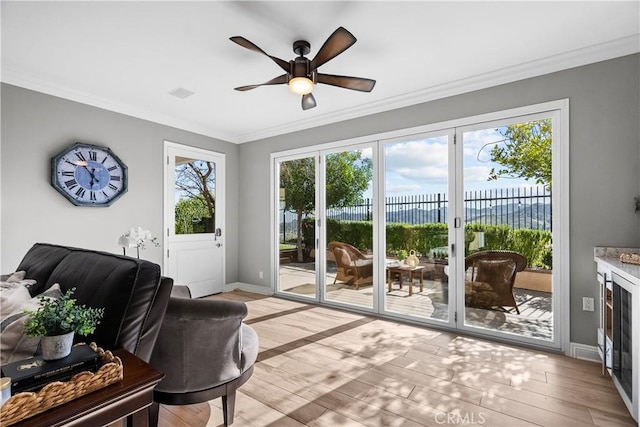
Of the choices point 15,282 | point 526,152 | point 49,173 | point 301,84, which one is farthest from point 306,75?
point 49,173

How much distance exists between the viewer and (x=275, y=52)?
111 inches

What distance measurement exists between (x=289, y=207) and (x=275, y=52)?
8.32ft

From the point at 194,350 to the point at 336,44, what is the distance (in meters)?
2.10

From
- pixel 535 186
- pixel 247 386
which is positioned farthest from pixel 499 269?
pixel 247 386

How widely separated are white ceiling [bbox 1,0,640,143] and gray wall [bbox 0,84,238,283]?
0.73 ft

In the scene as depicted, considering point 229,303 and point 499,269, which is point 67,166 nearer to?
point 229,303

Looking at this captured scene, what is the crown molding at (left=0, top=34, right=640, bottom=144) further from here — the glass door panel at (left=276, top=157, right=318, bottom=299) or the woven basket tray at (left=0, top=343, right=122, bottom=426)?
the woven basket tray at (left=0, top=343, right=122, bottom=426)

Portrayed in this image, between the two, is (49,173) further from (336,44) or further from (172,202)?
(336,44)

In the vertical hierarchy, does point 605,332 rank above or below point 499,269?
below

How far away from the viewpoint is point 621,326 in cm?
209

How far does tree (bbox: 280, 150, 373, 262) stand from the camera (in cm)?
425

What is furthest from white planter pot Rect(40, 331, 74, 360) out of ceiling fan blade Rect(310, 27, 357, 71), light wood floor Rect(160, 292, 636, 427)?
ceiling fan blade Rect(310, 27, 357, 71)

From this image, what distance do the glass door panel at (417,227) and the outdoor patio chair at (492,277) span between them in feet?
0.83

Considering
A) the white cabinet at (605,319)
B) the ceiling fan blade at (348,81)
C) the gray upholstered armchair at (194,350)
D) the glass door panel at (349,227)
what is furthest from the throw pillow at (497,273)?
the gray upholstered armchair at (194,350)
